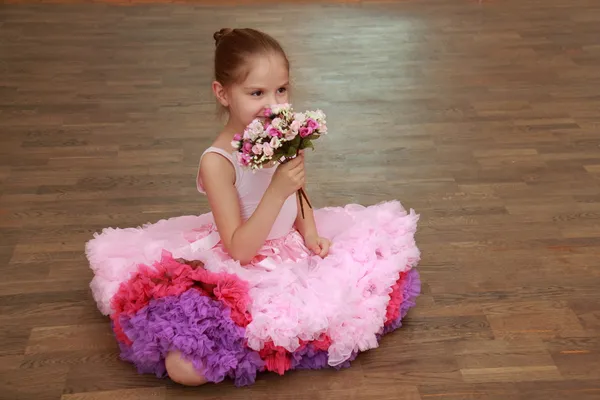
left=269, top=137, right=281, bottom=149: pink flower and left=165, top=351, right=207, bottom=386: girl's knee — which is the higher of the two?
left=269, top=137, right=281, bottom=149: pink flower

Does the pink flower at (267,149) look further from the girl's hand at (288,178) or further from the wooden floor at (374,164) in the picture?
the wooden floor at (374,164)

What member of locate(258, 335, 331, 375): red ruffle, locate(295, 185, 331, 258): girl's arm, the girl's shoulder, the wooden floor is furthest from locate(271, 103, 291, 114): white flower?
the wooden floor

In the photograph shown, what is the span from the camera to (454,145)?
327cm

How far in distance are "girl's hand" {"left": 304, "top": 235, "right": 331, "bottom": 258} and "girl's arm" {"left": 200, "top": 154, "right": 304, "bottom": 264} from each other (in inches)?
7.7

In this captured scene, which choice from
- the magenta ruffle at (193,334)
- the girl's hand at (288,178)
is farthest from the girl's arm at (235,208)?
the magenta ruffle at (193,334)

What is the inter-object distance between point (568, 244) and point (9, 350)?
1.70 meters

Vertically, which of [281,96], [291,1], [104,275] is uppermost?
[281,96]

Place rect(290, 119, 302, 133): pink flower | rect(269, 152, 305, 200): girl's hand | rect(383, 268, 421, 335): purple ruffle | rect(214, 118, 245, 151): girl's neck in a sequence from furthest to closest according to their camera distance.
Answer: rect(383, 268, 421, 335): purple ruffle → rect(214, 118, 245, 151): girl's neck → rect(269, 152, 305, 200): girl's hand → rect(290, 119, 302, 133): pink flower

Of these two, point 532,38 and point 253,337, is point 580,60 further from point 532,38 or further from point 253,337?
point 253,337

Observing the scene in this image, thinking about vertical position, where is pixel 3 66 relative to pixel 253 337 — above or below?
below

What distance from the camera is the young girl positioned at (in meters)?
1.92

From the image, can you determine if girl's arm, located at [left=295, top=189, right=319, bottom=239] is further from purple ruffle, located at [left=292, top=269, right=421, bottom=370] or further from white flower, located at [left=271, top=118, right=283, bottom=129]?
white flower, located at [left=271, top=118, right=283, bottom=129]

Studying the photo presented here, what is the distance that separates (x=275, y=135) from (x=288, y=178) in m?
0.14

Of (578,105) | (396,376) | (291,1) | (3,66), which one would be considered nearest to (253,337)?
(396,376)
